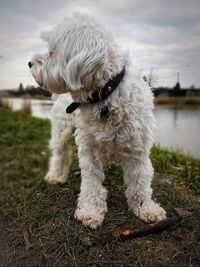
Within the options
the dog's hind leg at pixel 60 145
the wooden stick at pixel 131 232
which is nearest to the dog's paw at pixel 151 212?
the wooden stick at pixel 131 232

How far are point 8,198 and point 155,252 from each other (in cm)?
248

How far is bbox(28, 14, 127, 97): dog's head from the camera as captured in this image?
370cm

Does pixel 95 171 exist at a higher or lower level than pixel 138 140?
lower

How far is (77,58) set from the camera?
3.67 m

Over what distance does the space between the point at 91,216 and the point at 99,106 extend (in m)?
1.20

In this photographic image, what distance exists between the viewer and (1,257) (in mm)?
4086

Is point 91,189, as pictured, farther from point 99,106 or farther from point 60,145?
point 60,145

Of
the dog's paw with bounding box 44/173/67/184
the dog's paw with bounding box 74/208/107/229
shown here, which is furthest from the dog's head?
the dog's paw with bounding box 44/173/67/184

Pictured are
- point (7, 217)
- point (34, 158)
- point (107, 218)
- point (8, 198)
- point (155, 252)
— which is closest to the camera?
point (155, 252)

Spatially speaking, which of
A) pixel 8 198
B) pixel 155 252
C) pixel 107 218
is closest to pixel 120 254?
pixel 155 252

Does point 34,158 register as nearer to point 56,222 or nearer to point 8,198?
point 8,198

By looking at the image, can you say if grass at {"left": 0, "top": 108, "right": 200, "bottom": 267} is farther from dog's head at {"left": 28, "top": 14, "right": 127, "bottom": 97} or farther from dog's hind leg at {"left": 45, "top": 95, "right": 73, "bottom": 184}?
dog's head at {"left": 28, "top": 14, "right": 127, "bottom": 97}

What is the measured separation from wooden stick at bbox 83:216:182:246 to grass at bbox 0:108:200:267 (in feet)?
0.17

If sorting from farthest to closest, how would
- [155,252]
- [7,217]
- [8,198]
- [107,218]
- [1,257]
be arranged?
[8,198]
[7,217]
[107,218]
[1,257]
[155,252]
